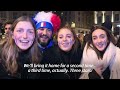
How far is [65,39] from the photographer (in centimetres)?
878

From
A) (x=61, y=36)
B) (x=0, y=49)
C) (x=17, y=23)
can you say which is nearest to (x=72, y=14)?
(x=61, y=36)

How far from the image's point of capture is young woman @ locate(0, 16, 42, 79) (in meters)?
8.70

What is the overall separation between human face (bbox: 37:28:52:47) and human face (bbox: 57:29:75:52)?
8.6 inches

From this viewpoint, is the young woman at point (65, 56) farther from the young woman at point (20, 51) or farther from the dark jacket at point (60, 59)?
the young woman at point (20, 51)

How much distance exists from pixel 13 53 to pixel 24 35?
462mm

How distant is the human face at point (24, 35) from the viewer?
8695 mm

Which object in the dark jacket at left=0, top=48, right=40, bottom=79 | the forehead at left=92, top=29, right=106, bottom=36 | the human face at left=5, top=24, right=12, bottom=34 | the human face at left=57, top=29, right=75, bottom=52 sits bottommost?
the dark jacket at left=0, top=48, right=40, bottom=79

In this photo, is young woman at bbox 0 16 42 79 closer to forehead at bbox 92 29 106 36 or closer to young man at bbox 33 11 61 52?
young man at bbox 33 11 61 52

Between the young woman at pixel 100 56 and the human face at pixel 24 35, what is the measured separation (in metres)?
1.21

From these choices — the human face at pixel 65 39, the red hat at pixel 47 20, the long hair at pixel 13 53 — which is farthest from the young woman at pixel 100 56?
the long hair at pixel 13 53

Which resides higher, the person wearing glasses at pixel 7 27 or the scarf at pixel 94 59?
the person wearing glasses at pixel 7 27

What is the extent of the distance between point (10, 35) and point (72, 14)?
1.42 metres

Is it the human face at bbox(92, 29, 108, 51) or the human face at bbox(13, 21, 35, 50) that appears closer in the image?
the human face at bbox(13, 21, 35, 50)

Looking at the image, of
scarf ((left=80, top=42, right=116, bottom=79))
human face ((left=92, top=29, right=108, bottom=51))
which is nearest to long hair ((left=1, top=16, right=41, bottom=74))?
scarf ((left=80, top=42, right=116, bottom=79))
